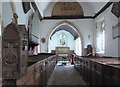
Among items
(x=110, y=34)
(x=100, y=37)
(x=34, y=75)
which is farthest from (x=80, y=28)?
(x=34, y=75)

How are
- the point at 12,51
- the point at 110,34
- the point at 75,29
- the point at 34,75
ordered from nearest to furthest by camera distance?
the point at 12,51, the point at 34,75, the point at 110,34, the point at 75,29

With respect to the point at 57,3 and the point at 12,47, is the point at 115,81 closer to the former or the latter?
the point at 12,47

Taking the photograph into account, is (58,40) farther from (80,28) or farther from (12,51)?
(12,51)

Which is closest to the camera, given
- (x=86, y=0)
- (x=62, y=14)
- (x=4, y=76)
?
(x=4, y=76)

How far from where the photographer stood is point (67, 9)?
57.6ft

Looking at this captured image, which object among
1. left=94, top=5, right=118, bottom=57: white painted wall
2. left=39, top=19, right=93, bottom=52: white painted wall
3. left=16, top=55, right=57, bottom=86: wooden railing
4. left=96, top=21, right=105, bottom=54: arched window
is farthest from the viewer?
left=39, top=19, right=93, bottom=52: white painted wall

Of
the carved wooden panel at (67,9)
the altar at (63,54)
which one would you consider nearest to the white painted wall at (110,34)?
the carved wooden panel at (67,9)

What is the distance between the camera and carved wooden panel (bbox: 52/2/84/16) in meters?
17.3

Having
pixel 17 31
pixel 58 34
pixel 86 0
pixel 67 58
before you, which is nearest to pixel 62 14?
pixel 86 0

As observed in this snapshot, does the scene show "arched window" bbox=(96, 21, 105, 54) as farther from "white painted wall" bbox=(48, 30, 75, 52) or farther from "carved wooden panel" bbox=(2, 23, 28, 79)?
"white painted wall" bbox=(48, 30, 75, 52)

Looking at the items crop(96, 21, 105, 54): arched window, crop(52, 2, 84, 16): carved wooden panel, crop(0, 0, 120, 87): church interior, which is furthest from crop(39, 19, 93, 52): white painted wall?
crop(96, 21, 105, 54): arched window

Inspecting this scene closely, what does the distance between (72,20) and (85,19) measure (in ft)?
3.23

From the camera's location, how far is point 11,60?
2066 mm

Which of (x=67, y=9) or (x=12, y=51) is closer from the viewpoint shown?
(x=12, y=51)
